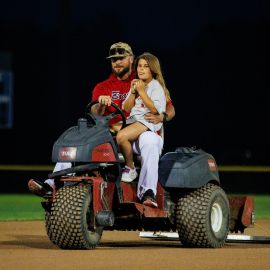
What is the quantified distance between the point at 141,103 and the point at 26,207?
10.4m

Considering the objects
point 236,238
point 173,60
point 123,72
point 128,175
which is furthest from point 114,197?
point 173,60

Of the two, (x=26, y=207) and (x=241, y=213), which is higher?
(x=241, y=213)

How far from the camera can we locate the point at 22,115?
5238cm

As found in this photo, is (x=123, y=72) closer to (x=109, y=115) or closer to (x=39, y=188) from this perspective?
(x=109, y=115)

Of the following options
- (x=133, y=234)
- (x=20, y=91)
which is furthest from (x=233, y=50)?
(x=133, y=234)

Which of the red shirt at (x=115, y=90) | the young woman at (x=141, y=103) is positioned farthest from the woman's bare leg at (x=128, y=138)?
the red shirt at (x=115, y=90)

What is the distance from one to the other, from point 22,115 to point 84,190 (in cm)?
4245

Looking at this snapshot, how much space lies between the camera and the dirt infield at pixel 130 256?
364 inches

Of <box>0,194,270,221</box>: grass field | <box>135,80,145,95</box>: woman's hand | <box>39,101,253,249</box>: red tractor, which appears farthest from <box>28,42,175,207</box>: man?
<box>0,194,270,221</box>: grass field

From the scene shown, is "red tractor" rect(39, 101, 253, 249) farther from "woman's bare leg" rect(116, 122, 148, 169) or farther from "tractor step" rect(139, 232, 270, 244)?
"tractor step" rect(139, 232, 270, 244)

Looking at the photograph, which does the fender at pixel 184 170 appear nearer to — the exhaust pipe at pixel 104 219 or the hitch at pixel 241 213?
the hitch at pixel 241 213

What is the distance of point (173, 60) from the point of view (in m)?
55.3

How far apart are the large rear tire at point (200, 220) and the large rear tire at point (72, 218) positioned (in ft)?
3.17

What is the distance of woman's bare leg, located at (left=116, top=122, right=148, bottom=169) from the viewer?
1052 cm
